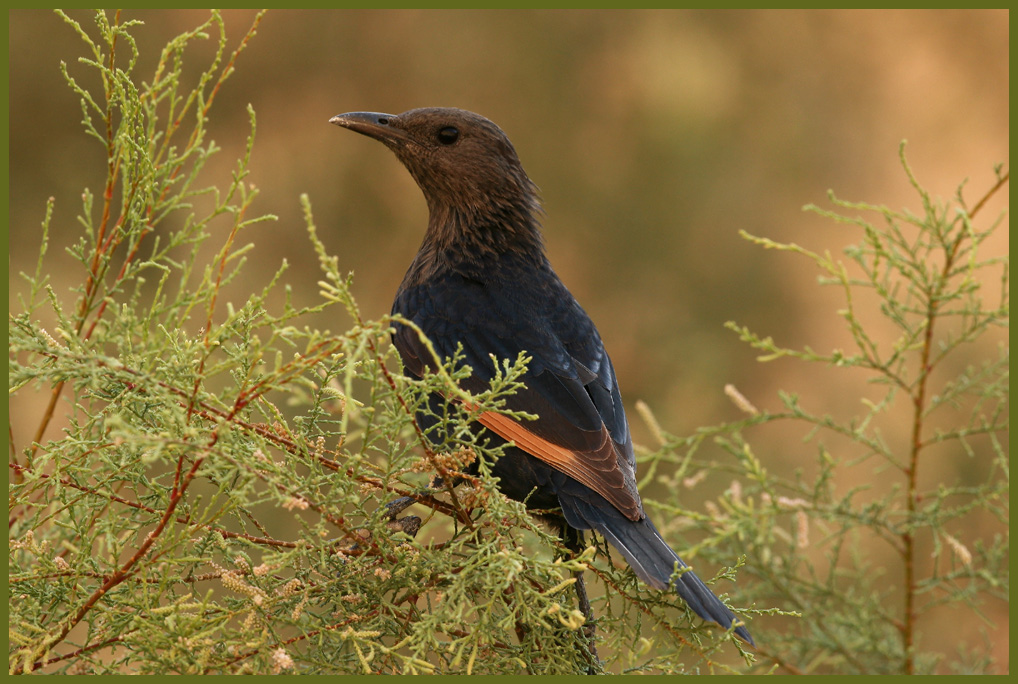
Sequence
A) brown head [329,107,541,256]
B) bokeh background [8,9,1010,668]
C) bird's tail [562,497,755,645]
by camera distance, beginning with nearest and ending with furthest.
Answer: bird's tail [562,497,755,645] < brown head [329,107,541,256] < bokeh background [8,9,1010,668]

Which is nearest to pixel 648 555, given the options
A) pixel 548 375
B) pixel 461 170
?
pixel 548 375

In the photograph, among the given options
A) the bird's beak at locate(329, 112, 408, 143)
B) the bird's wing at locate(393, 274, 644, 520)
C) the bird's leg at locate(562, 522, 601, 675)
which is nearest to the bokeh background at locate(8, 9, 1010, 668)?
the bird's beak at locate(329, 112, 408, 143)

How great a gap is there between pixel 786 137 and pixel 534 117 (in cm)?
207

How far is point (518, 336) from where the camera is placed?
2.82m

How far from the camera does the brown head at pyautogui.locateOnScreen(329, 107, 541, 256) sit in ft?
11.1

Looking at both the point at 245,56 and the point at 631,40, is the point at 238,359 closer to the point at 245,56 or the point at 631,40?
the point at 245,56

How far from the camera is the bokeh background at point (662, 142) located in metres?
6.38

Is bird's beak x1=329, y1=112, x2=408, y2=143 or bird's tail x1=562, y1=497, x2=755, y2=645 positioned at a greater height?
bird's beak x1=329, y1=112, x2=408, y2=143

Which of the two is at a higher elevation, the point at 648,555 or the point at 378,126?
the point at 378,126

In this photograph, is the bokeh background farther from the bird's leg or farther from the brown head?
the bird's leg

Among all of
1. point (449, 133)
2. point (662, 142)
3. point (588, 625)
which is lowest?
point (588, 625)

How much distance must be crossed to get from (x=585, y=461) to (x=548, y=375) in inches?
13.1

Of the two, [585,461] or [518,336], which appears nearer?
[585,461]

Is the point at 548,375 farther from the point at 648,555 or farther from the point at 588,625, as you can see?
the point at 588,625
